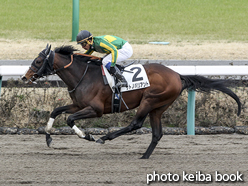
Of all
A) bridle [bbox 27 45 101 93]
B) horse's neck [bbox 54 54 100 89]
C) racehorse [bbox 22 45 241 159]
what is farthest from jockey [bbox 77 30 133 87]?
bridle [bbox 27 45 101 93]

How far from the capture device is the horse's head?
17.5 feet

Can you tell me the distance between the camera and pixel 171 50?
15.4 m

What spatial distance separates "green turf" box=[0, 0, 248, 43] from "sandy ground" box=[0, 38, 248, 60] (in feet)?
5.62

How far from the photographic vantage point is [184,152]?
5.62 metres

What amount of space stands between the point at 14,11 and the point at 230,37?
13538 millimetres

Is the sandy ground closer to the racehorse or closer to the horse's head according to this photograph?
the racehorse

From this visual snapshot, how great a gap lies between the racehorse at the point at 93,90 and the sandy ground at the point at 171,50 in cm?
833

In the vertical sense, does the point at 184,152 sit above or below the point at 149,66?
below

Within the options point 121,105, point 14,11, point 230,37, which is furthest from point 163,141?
point 14,11

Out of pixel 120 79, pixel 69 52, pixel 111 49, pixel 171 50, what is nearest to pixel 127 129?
pixel 120 79

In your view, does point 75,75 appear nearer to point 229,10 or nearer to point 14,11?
point 14,11

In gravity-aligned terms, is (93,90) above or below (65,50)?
below

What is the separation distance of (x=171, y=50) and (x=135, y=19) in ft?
32.6

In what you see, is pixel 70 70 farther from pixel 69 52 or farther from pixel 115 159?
pixel 115 159
